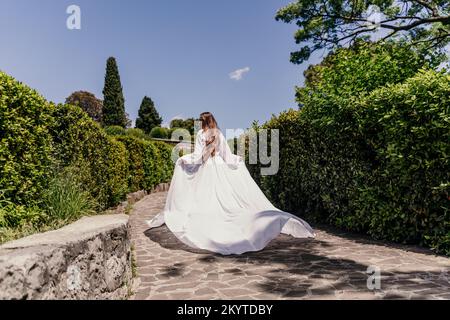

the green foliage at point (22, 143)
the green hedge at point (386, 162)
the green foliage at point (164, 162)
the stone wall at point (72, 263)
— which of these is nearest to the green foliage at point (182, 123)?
the green foliage at point (164, 162)

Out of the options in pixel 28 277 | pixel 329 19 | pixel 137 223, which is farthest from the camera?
pixel 329 19

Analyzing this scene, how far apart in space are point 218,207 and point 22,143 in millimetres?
3638

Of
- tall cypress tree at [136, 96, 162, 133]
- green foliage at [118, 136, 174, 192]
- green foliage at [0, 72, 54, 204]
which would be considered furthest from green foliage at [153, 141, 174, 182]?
tall cypress tree at [136, 96, 162, 133]

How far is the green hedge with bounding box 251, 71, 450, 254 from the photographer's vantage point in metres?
6.18

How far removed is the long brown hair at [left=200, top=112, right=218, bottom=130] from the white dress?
0.18m

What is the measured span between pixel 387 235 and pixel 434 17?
12.5 metres

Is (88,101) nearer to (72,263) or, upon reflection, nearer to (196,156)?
(196,156)

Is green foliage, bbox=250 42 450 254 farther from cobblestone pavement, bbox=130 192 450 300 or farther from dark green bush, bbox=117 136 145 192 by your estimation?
dark green bush, bbox=117 136 145 192

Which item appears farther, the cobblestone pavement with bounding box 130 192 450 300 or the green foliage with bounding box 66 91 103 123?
the green foliage with bounding box 66 91 103 123

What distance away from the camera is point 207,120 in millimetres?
8336

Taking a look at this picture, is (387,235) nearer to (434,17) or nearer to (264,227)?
(264,227)

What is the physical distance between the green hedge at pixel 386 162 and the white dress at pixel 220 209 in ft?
4.90

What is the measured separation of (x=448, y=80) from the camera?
20.4 feet
